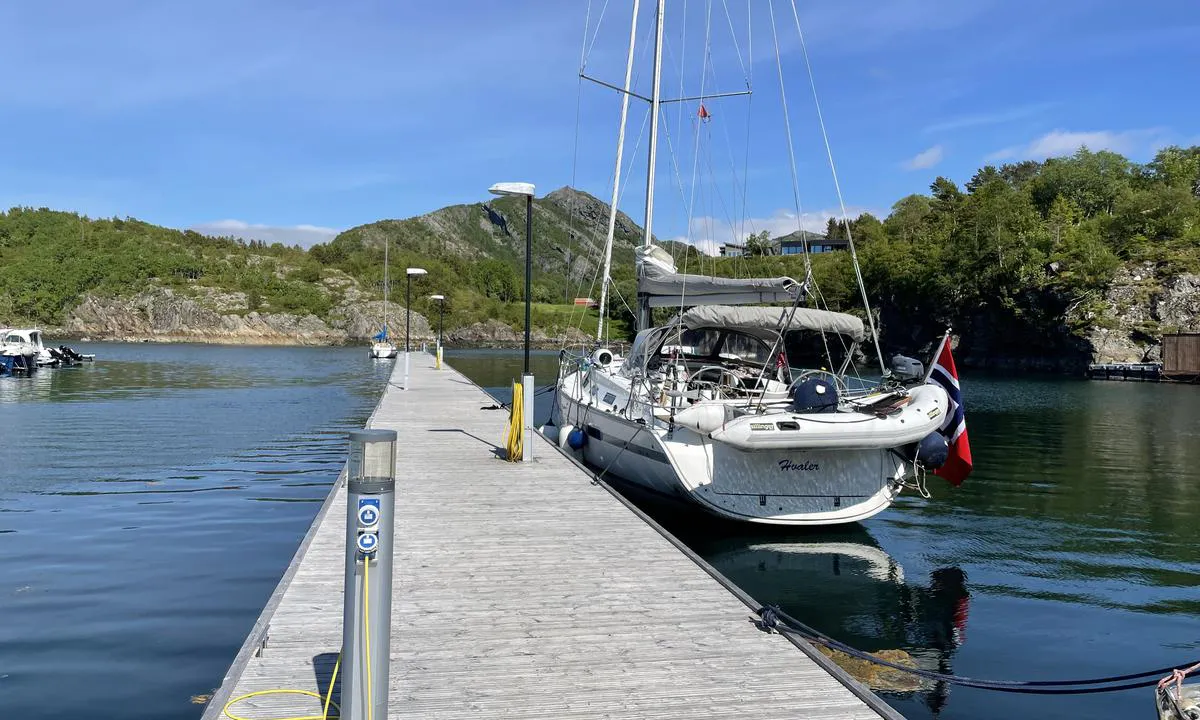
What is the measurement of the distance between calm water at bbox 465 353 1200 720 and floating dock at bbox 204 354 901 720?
1914 mm

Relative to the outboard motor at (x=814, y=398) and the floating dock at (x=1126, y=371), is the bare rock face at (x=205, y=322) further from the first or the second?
the outboard motor at (x=814, y=398)

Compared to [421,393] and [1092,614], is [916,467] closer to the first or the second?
[1092,614]

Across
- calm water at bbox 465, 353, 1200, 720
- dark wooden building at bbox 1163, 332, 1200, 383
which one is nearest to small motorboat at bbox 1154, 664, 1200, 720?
calm water at bbox 465, 353, 1200, 720

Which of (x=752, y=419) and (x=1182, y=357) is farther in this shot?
(x=1182, y=357)

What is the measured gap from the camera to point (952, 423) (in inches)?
481

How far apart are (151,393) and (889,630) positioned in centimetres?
3181

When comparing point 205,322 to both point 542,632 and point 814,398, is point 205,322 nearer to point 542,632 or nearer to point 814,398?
point 814,398

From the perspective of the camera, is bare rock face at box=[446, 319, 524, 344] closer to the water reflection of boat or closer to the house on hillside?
the house on hillside

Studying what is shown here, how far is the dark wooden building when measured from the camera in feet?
185

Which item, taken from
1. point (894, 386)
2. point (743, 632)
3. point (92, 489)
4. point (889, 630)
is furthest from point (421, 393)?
point (743, 632)

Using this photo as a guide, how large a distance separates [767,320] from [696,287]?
1.76m

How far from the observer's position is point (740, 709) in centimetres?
481

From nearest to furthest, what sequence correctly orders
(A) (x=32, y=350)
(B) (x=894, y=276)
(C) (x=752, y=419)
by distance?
(C) (x=752, y=419), (A) (x=32, y=350), (B) (x=894, y=276)

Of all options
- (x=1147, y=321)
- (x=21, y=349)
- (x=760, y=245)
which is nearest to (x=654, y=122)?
(x=21, y=349)
